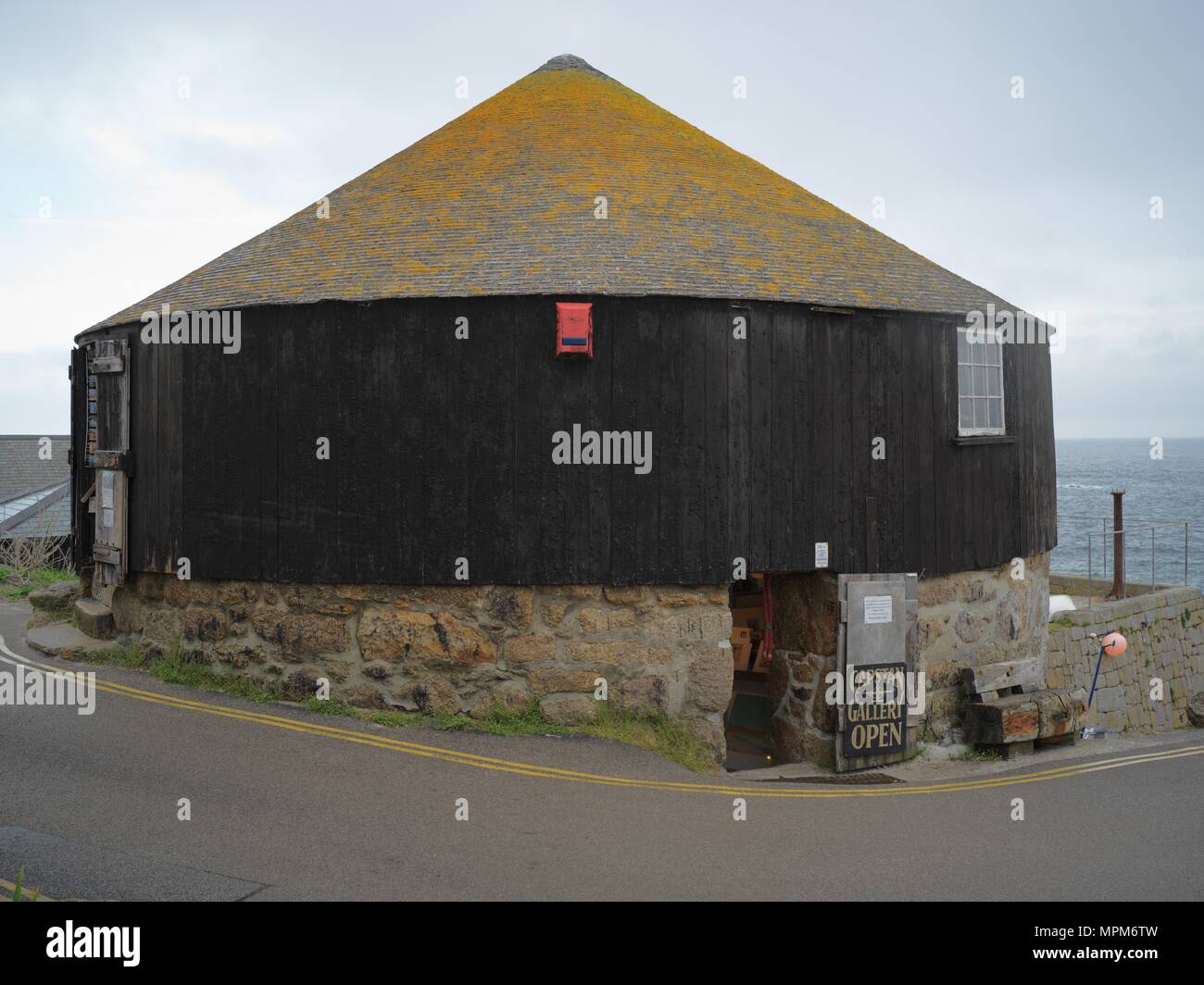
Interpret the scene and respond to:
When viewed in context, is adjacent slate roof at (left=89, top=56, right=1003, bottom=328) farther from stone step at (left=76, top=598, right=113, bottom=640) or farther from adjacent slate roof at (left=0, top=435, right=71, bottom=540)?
adjacent slate roof at (left=0, top=435, right=71, bottom=540)

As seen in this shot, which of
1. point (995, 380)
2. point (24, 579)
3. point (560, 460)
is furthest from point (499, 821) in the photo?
point (24, 579)

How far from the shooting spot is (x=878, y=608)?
40.1ft

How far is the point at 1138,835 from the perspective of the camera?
898 centimetres

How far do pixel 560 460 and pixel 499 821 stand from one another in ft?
14.2

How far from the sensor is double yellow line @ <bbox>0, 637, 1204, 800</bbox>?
10.1 metres

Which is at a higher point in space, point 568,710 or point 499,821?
point 568,710

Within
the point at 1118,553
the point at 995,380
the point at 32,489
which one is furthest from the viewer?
the point at 32,489

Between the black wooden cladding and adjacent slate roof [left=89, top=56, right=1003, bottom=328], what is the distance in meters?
0.43

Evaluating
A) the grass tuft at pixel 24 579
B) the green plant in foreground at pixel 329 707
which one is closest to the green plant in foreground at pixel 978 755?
the green plant in foreground at pixel 329 707

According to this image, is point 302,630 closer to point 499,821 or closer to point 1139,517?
point 499,821

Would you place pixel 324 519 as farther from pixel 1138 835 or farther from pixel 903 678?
pixel 1138 835

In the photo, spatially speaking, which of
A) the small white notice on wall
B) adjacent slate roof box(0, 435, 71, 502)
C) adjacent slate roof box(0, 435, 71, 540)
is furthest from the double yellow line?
adjacent slate roof box(0, 435, 71, 502)
